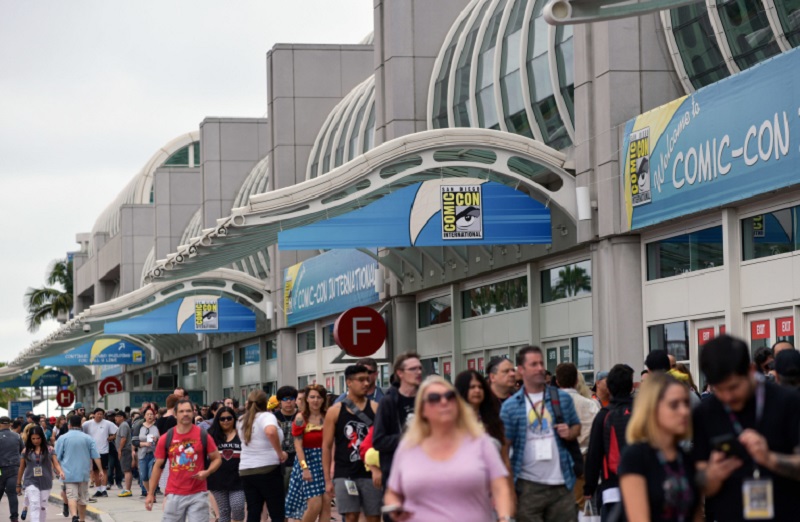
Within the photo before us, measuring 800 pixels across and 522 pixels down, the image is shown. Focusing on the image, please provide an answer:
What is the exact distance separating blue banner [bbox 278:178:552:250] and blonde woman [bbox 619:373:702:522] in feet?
54.4

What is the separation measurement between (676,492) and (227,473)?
1048cm

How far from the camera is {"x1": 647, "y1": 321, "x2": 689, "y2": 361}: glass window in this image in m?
20.6

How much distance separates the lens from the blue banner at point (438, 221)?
2272 centimetres

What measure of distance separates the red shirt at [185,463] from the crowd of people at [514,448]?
13 mm

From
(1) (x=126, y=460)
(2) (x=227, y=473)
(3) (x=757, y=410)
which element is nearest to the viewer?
(3) (x=757, y=410)

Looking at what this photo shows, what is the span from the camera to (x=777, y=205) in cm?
1794

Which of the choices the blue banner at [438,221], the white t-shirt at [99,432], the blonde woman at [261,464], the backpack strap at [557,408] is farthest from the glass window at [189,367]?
the backpack strap at [557,408]

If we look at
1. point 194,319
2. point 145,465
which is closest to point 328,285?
point 194,319

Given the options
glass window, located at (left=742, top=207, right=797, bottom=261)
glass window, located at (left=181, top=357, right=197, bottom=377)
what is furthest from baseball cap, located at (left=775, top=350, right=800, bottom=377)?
glass window, located at (left=181, top=357, right=197, bottom=377)

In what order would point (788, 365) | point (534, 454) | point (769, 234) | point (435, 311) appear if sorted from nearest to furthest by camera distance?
point (788, 365)
point (534, 454)
point (769, 234)
point (435, 311)

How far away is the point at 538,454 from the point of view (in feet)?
32.1

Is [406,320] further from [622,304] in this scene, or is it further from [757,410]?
[757,410]

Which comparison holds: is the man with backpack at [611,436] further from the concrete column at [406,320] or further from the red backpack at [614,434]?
the concrete column at [406,320]

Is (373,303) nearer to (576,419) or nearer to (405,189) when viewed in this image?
(405,189)
